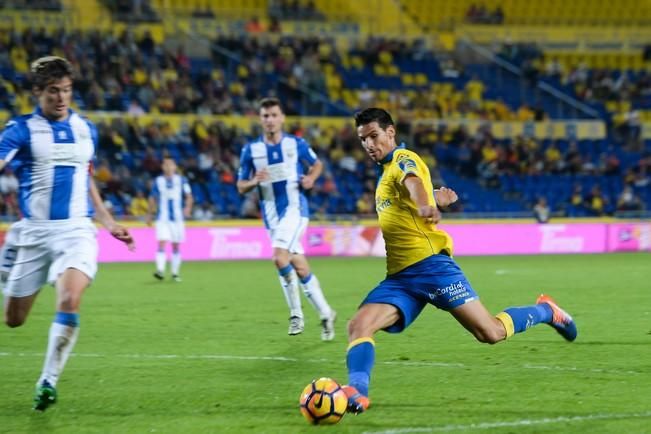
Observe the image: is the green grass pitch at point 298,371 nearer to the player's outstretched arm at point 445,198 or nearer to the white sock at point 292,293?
the white sock at point 292,293

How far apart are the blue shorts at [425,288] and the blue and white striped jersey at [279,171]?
4.44 m

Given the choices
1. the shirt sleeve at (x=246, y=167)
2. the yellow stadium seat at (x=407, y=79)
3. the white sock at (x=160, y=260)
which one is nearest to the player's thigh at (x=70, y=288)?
the shirt sleeve at (x=246, y=167)

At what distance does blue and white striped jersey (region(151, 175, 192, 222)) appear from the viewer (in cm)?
2069

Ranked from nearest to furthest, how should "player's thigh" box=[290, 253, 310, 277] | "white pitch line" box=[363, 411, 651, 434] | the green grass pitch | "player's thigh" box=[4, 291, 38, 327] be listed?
"white pitch line" box=[363, 411, 651, 434]
the green grass pitch
"player's thigh" box=[4, 291, 38, 327]
"player's thigh" box=[290, 253, 310, 277]

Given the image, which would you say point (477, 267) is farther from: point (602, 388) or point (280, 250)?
point (602, 388)

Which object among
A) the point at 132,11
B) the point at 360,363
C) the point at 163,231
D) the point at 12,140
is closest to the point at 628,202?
the point at 132,11

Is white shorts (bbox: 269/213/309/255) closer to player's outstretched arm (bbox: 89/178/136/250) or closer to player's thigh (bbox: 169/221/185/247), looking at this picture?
player's outstretched arm (bbox: 89/178/136/250)

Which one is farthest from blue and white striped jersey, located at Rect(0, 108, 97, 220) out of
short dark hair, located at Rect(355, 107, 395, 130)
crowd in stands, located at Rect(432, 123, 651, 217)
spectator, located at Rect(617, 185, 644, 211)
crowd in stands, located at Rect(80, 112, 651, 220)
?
spectator, located at Rect(617, 185, 644, 211)

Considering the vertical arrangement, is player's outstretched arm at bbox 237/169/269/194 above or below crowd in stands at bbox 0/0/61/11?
below

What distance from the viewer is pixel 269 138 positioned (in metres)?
11.7

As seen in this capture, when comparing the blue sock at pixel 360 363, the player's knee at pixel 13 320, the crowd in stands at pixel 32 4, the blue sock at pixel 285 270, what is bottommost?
the blue sock at pixel 360 363

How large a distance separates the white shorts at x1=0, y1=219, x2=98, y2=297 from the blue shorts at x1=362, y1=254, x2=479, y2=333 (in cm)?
195

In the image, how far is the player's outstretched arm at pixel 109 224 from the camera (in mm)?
7418

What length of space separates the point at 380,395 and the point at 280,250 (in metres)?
3.96
